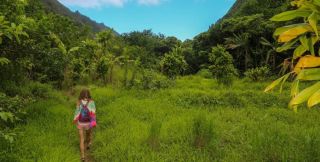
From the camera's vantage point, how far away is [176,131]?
945 centimetres

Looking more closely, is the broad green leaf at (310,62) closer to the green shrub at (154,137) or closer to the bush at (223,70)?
the green shrub at (154,137)

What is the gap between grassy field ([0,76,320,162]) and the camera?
24.6 feet

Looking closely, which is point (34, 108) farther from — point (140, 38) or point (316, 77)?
point (140, 38)

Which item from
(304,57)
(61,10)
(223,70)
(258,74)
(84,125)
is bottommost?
(84,125)

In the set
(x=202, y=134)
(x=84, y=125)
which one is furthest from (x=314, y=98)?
(x=84, y=125)

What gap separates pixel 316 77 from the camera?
239 centimetres

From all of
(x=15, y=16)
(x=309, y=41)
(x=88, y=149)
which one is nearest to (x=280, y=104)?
(x=88, y=149)

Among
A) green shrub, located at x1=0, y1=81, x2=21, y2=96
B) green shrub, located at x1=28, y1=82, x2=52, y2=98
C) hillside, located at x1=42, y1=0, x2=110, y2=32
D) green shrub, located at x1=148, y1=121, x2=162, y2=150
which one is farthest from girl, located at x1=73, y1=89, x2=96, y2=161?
hillside, located at x1=42, y1=0, x2=110, y2=32

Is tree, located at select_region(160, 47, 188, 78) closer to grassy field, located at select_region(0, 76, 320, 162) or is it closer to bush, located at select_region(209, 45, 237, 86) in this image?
bush, located at select_region(209, 45, 237, 86)

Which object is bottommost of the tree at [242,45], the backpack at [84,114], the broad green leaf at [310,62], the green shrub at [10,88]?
the backpack at [84,114]

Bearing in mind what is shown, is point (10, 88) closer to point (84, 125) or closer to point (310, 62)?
point (84, 125)

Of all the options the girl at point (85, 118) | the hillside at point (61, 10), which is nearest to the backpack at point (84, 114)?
the girl at point (85, 118)

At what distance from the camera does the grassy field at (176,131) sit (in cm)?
750

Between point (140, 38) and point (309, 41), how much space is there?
161 ft
